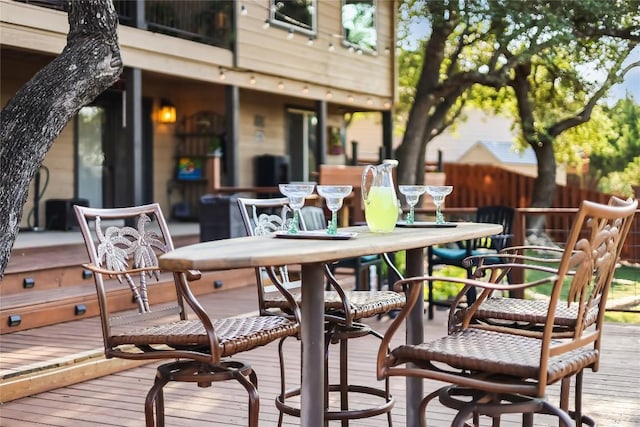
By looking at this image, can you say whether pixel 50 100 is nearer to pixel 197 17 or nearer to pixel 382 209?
pixel 382 209

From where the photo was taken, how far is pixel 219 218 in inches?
302

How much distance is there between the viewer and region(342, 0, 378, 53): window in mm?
12125

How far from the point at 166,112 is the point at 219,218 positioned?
4364mm

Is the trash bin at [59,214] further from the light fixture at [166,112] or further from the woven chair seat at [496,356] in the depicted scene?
the woven chair seat at [496,356]

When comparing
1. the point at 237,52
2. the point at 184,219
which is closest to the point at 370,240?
the point at 237,52

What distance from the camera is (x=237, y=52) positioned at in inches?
382

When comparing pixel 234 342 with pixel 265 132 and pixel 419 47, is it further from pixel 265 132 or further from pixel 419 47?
pixel 419 47

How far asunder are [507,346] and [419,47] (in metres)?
14.0

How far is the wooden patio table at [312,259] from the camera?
214 centimetres

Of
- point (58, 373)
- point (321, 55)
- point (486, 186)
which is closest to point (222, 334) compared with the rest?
point (58, 373)

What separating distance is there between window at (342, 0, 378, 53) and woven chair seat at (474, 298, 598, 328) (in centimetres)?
906

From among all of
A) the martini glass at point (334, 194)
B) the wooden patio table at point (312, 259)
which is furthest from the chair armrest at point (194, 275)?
the martini glass at point (334, 194)

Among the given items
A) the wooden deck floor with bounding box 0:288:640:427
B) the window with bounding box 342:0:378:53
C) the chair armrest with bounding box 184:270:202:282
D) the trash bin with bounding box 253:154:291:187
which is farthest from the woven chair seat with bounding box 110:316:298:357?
the window with bounding box 342:0:378:53

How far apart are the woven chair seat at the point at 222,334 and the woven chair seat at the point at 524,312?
0.78 metres
